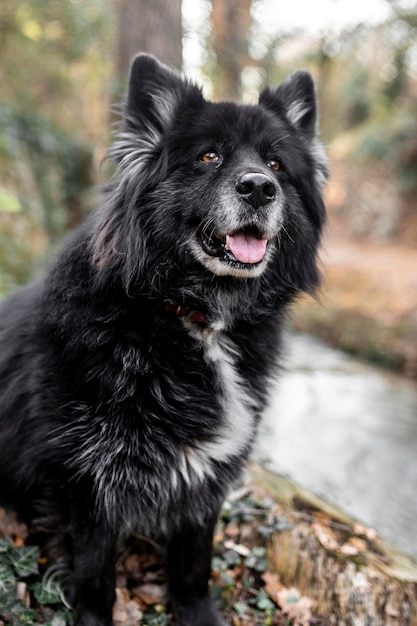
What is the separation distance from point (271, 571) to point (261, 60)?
13.0 m

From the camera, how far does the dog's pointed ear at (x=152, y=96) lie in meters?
2.56

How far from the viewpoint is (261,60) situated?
13.5 meters

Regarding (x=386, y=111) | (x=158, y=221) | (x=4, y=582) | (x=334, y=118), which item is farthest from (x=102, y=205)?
(x=334, y=118)

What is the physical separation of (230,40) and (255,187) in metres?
10.5

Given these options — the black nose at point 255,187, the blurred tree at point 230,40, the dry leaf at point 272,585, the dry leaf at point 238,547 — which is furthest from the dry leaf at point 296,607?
the blurred tree at point 230,40

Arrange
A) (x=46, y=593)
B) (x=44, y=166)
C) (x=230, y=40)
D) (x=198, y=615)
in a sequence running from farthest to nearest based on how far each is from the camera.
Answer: (x=230, y=40)
(x=44, y=166)
(x=198, y=615)
(x=46, y=593)

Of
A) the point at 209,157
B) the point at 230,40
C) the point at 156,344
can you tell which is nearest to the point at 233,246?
the point at 209,157

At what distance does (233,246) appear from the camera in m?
2.50

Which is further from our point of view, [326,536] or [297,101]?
[326,536]

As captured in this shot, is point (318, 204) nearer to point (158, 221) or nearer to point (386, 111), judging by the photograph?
point (158, 221)

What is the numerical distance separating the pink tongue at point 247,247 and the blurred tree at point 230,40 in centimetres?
895

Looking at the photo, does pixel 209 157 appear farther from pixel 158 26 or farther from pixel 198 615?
pixel 158 26

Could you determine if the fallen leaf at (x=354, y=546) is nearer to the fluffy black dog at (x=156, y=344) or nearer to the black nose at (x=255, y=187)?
the fluffy black dog at (x=156, y=344)

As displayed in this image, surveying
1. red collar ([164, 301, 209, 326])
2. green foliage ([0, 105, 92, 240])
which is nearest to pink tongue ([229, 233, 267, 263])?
red collar ([164, 301, 209, 326])
